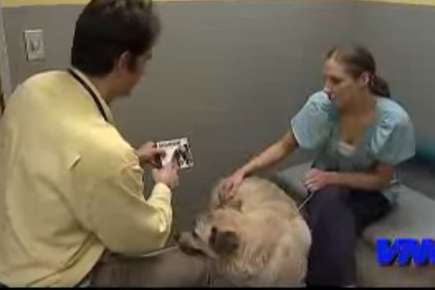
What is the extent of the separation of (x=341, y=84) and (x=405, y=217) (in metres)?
0.43

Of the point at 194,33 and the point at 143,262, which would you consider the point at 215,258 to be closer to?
the point at 143,262

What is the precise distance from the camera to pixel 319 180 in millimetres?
1899

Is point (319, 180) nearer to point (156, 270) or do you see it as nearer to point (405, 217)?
point (405, 217)

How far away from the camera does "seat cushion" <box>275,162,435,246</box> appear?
1837mm

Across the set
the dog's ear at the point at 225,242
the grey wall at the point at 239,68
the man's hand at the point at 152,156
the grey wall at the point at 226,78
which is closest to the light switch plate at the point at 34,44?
the grey wall at the point at 239,68

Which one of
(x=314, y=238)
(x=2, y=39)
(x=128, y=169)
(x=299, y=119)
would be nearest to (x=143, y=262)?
(x=128, y=169)

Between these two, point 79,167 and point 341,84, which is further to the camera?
point 341,84

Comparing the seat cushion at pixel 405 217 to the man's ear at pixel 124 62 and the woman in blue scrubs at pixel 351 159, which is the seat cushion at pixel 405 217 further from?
the man's ear at pixel 124 62

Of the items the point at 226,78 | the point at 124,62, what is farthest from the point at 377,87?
the point at 124,62

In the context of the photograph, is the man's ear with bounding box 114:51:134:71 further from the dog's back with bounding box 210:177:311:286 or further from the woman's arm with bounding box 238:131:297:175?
the woman's arm with bounding box 238:131:297:175

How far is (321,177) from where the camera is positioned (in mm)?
1904

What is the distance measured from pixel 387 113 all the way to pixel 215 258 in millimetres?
653

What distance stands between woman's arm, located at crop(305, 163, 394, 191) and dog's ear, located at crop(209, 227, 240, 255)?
0.40 metres

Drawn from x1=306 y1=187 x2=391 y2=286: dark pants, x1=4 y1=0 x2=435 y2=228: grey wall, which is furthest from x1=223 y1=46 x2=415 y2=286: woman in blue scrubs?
x1=4 y1=0 x2=435 y2=228: grey wall
